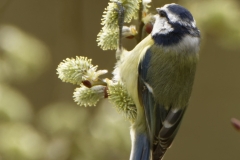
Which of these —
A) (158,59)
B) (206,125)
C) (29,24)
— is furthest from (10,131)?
(206,125)

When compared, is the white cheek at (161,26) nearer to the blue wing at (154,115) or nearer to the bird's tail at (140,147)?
the blue wing at (154,115)

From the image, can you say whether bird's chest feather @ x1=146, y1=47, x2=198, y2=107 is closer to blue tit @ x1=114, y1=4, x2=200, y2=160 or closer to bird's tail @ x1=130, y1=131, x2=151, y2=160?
blue tit @ x1=114, y1=4, x2=200, y2=160

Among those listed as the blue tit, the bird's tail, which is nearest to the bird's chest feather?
the blue tit

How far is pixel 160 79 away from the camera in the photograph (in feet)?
4.72

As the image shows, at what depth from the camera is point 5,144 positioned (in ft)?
4.36

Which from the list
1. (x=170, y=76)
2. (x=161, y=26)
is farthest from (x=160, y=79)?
(x=161, y=26)

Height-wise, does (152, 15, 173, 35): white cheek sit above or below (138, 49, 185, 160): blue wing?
above

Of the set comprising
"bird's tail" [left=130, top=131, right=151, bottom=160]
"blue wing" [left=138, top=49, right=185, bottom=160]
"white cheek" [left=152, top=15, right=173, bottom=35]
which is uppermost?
"white cheek" [left=152, top=15, right=173, bottom=35]

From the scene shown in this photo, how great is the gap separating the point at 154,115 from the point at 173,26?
25cm

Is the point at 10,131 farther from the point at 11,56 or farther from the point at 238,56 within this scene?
the point at 238,56

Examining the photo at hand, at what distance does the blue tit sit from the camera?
143cm

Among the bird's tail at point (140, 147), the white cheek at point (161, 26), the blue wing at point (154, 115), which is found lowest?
the bird's tail at point (140, 147)

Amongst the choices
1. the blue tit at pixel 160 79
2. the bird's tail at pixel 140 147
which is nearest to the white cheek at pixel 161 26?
the blue tit at pixel 160 79

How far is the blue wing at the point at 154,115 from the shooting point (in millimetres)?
1431
